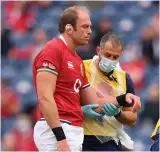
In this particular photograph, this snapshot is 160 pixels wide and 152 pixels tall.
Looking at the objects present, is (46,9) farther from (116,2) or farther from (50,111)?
(50,111)

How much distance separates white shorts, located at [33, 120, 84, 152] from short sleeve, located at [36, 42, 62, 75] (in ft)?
1.18

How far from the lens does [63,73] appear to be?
4320 mm

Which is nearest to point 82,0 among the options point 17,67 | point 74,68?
point 17,67

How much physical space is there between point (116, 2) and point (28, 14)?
4.43 ft

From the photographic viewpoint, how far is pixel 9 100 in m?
8.91

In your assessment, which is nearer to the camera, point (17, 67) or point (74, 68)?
point (74, 68)

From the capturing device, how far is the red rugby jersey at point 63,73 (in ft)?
14.0

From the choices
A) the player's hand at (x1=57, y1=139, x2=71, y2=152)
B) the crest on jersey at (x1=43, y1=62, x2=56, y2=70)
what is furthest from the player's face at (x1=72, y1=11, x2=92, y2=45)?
the player's hand at (x1=57, y1=139, x2=71, y2=152)

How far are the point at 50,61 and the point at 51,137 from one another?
1.62ft

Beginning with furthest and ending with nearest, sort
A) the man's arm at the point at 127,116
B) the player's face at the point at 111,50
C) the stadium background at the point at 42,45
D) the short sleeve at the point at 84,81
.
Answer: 1. the stadium background at the point at 42,45
2. the man's arm at the point at 127,116
3. the player's face at the point at 111,50
4. the short sleeve at the point at 84,81

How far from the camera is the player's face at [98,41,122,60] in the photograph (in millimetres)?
4836

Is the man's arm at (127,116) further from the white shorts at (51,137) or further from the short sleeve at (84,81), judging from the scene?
the white shorts at (51,137)

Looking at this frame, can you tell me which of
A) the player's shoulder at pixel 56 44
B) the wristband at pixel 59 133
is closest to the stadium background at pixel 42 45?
the player's shoulder at pixel 56 44

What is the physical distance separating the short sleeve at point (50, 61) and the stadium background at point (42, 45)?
12.4ft
